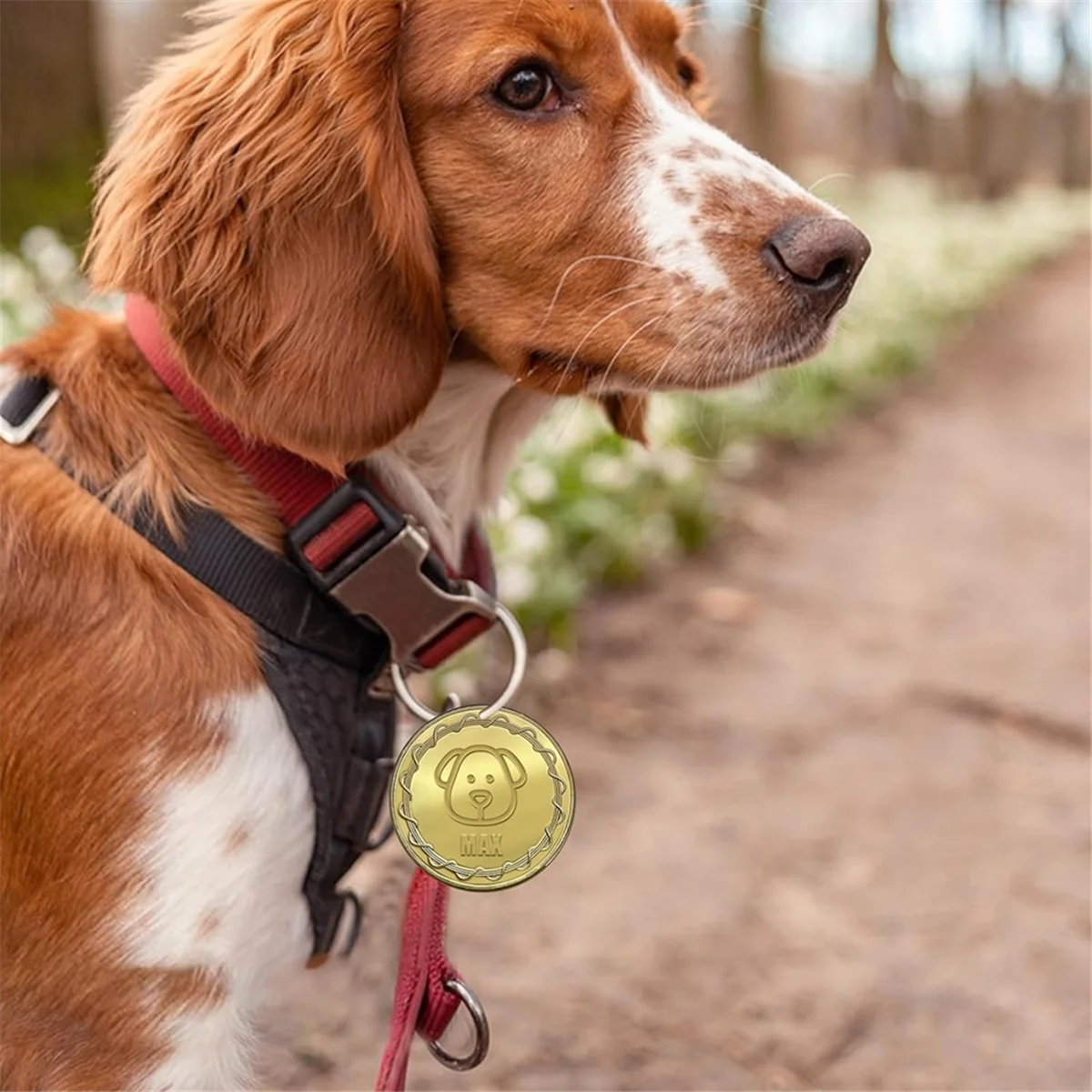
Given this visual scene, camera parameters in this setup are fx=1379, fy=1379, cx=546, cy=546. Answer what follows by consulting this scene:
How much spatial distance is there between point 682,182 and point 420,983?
1227 millimetres

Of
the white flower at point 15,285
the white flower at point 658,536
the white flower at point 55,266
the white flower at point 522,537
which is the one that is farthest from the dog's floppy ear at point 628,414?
the white flower at point 658,536

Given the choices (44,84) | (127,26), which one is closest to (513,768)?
(44,84)

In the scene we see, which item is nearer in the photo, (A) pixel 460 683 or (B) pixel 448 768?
(B) pixel 448 768

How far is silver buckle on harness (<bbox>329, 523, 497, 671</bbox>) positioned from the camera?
6.10 ft

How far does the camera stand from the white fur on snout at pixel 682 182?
200 cm

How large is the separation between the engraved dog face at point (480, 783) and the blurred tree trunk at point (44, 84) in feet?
14.5

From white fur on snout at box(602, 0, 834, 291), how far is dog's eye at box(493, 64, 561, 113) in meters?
0.15

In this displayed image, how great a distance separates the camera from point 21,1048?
1.79 meters

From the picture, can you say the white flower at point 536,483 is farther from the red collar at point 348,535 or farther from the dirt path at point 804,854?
the red collar at point 348,535

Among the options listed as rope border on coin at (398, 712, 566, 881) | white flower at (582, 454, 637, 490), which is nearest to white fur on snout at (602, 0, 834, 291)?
rope border on coin at (398, 712, 566, 881)

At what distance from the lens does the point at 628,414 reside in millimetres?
2455

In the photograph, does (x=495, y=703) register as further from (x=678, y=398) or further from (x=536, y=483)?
(x=678, y=398)

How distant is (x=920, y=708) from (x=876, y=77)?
1660 cm

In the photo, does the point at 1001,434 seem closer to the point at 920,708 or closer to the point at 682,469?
the point at 682,469
